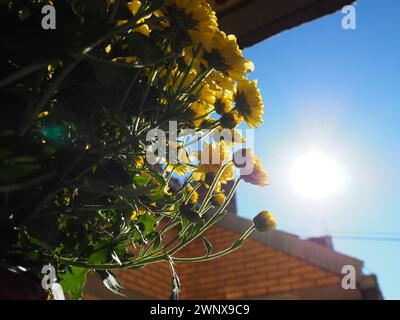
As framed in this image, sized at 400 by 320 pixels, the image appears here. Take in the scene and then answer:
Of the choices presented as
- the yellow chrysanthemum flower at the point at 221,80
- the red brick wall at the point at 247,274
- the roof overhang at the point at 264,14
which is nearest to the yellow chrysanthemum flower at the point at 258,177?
the yellow chrysanthemum flower at the point at 221,80

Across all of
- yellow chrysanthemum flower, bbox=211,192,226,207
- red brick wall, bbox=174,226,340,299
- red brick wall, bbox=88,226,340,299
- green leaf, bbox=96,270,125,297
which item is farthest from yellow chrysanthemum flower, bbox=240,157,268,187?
red brick wall, bbox=174,226,340,299

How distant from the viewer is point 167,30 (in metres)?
0.49

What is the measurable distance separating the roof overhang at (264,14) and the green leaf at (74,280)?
795 mm

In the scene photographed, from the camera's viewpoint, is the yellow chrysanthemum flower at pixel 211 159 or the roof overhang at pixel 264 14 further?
the roof overhang at pixel 264 14

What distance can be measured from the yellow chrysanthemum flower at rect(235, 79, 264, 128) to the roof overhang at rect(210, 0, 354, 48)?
1.69 feet

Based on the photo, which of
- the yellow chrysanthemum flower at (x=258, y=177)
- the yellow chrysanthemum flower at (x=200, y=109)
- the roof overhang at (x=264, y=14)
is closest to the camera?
the yellow chrysanthemum flower at (x=200, y=109)

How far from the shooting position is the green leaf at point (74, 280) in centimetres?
55

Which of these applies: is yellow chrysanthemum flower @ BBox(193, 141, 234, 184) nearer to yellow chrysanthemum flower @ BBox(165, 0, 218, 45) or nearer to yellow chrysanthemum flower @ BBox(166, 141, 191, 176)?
yellow chrysanthemum flower @ BBox(166, 141, 191, 176)

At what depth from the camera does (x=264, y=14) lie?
3.41 ft

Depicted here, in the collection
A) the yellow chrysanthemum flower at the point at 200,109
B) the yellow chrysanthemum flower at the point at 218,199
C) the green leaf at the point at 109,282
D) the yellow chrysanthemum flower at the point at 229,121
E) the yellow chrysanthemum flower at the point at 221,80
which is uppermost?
the yellow chrysanthemum flower at the point at 221,80

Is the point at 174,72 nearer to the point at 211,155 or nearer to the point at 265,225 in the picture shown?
the point at 211,155

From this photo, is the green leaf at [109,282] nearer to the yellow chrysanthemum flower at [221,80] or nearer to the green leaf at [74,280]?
the green leaf at [74,280]

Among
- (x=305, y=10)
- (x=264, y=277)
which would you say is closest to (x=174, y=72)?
(x=305, y=10)
